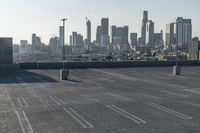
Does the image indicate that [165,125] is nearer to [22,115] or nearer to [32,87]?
[22,115]

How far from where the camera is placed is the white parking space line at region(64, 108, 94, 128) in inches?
682

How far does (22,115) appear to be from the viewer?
1978 cm

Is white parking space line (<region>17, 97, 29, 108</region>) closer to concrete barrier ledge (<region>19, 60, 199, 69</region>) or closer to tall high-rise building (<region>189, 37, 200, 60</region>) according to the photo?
concrete barrier ledge (<region>19, 60, 199, 69</region>)

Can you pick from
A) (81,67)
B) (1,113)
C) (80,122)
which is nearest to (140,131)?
(80,122)

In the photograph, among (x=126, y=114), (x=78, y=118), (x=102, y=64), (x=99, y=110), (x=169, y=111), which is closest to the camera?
(x=78, y=118)

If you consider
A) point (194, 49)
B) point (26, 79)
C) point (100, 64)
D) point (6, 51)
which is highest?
point (194, 49)

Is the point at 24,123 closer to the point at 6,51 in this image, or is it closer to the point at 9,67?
the point at 9,67

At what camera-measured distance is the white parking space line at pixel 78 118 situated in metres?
17.3

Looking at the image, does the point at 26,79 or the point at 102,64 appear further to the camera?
the point at 102,64

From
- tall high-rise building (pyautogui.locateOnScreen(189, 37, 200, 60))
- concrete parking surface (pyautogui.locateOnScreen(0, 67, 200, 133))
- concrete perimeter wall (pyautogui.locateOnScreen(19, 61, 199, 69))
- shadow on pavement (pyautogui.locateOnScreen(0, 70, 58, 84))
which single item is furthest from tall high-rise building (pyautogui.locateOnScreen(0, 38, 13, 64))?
tall high-rise building (pyautogui.locateOnScreen(189, 37, 200, 60))

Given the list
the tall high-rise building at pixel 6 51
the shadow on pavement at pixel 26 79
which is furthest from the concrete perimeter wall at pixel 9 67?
A: the shadow on pavement at pixel 26 79

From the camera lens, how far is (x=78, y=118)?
1894cm

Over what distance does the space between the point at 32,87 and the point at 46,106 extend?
36.3 feet

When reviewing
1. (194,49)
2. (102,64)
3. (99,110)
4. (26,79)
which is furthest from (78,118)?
(194,49)
